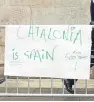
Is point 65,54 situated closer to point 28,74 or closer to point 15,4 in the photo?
point 28,74

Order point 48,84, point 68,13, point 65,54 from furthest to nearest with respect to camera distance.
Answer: point 68,13, point 48,84, point 65,54

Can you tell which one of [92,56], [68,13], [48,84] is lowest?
[48,84]

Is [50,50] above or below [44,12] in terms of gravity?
below

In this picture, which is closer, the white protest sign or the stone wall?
the white protest sign

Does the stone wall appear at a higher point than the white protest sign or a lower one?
higher

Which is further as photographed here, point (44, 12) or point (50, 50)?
point (44, 12)

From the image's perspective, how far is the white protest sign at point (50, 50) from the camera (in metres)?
6.76

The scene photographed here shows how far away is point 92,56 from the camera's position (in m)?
7.04

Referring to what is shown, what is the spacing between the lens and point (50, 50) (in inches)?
268

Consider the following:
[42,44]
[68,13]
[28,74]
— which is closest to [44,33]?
[42,44]

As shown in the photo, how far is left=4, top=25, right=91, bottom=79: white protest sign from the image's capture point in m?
6.76

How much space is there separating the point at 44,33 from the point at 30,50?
354 mm

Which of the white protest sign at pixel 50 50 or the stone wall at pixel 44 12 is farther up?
the stone wall at pixel 44 12

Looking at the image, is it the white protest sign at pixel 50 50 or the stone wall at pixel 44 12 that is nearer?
the white protest sign at pixel 50 50
